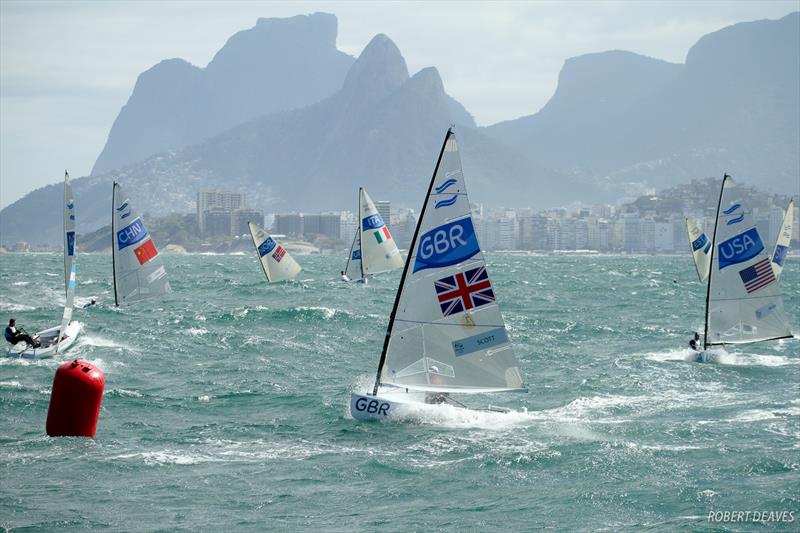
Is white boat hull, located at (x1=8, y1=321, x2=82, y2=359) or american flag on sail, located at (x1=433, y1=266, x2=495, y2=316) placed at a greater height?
american flag on sail, located at (x1=433, y1=266, x2=495, y2=316)

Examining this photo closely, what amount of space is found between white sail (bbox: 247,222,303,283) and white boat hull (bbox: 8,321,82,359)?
3643cm

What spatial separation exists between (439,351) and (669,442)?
5.51 metres

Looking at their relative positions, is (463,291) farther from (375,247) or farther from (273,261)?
(273,261)

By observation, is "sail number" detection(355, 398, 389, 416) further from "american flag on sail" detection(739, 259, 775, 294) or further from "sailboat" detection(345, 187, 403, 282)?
"sailboat" detection(345, 187, 403, 282)

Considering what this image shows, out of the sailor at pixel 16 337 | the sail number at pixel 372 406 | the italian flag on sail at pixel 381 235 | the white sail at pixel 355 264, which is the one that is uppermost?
the italian flag on sail at pixel 381 235

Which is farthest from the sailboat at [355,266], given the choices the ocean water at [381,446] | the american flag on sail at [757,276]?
the american flag on sail at [757,276]

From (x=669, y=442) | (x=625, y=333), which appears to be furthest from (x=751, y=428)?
(x=625, y=333)

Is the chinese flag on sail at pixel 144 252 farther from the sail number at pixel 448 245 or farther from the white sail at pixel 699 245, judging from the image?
the white sail at pixel 699 245

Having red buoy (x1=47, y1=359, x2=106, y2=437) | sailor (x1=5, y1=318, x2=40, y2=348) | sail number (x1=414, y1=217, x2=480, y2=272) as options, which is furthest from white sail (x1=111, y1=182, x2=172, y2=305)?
sail number (x1=414, y1=217, x2=480, y2=272)

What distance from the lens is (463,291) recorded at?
73.5 feet

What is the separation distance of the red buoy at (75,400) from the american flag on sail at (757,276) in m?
22.4

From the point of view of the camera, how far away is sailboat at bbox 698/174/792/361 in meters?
33.5

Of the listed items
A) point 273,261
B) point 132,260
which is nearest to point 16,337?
point 132,260

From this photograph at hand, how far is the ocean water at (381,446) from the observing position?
17.1 metres
